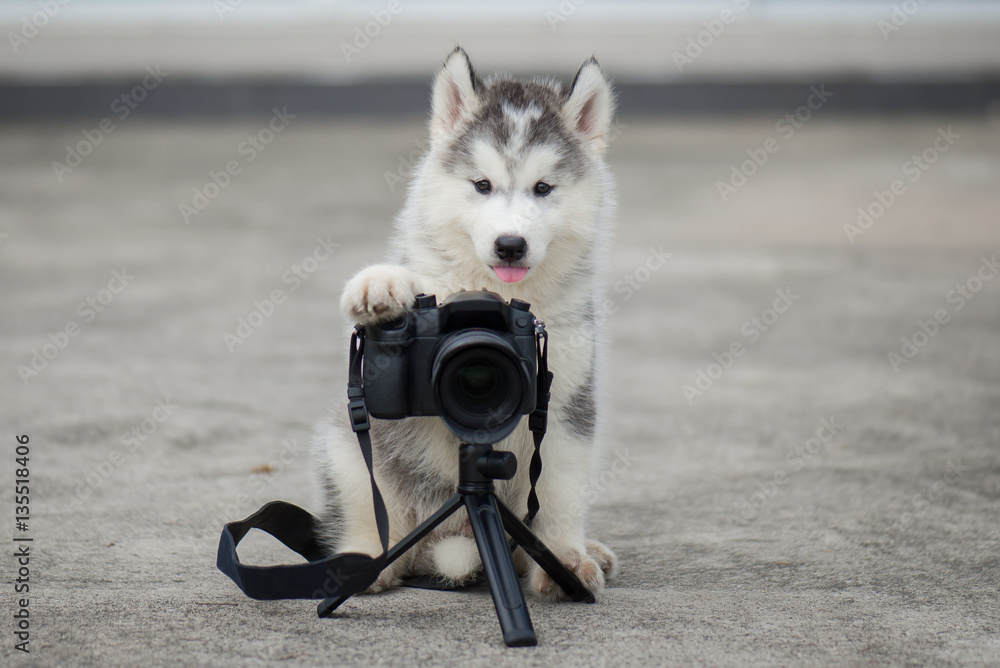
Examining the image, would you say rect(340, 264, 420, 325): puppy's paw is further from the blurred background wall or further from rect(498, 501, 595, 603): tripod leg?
the blurred background wall

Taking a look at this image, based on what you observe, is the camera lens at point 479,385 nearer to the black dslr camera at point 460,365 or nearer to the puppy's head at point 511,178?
the black dslr camera at point 460,365

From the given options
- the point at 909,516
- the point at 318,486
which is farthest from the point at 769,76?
the point at 318,486

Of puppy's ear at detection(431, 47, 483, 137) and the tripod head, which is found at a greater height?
puppy's ear at detection(431, 47, 483, 137)

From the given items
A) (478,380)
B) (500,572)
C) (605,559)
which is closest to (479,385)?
(478,380)

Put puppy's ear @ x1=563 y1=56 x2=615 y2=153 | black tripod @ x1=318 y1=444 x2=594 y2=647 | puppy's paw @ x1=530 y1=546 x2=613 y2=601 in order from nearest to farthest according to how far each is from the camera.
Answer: black tripod @ x1=318 y1=444 x2=594 y2=647 → puppy's paw @ x1=530 y1=546 x2=613 y2=601 → puppy's ear @ x1=563 y1=56 x2=615 y2=153

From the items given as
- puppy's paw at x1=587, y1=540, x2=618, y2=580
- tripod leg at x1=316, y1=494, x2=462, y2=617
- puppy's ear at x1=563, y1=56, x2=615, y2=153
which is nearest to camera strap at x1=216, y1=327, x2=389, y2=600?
tripod leg at x1=316, y1=494, x2=462, y2=617

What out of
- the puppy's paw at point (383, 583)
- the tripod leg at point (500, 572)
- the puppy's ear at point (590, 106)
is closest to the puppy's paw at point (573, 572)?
the tripod leg at point (500, 572)

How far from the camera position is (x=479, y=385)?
2635mm

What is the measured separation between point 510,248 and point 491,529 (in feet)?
2.59

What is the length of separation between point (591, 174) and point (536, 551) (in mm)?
1208

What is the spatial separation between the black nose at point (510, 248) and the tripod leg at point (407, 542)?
0.69m

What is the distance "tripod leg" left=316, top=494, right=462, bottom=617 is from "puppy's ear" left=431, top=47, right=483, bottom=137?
1254 millimetres

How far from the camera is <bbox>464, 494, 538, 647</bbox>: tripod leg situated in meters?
2.43

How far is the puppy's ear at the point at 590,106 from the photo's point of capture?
10.6 feet
